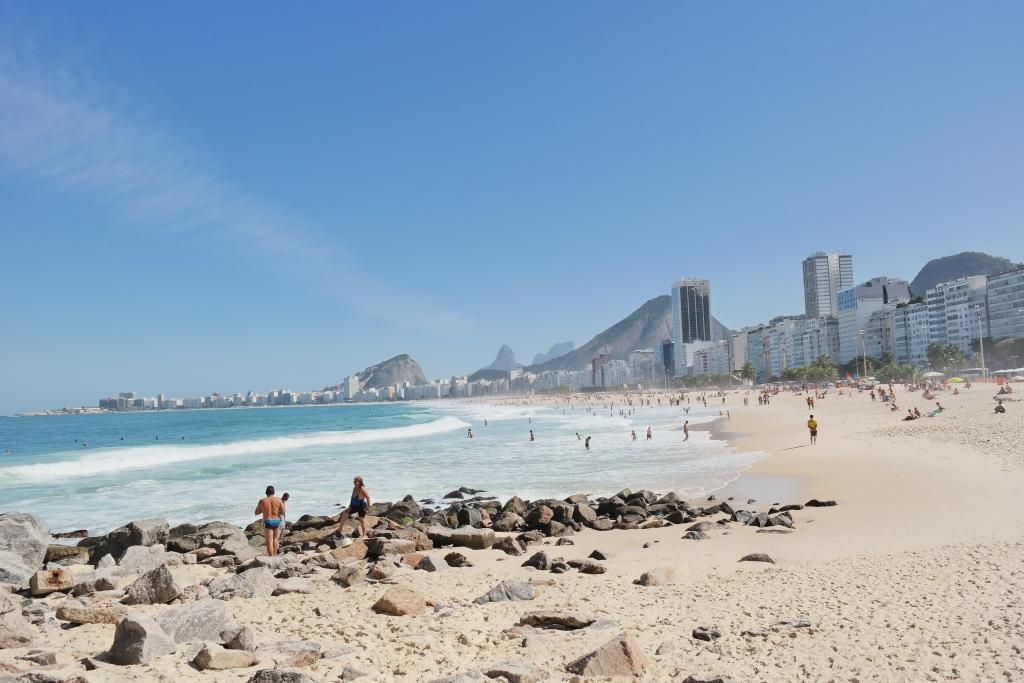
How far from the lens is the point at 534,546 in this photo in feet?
39.3

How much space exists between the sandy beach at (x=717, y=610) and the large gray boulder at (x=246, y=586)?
0.32 m

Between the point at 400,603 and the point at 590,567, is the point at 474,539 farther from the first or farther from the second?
the point at 400,603

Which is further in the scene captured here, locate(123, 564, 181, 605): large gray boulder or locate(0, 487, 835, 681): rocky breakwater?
locate(123, 564, 181, 605): large gray boulder

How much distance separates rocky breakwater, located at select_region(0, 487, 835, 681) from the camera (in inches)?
231

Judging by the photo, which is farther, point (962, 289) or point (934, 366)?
point (962, 289)

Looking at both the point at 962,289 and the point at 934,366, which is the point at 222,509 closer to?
the point at 934,366

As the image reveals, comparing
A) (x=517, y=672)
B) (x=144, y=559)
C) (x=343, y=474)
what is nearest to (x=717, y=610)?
(x=517, y=672)

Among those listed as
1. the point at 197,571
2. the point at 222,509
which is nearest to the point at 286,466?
the point at 222,509

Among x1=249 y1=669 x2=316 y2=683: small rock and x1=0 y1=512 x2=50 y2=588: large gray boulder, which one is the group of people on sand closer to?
x1=0 y1=512 x2=50 y2=588: large gray boulder

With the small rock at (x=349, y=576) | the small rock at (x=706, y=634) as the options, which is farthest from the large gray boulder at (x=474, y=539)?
the small rock at (x=706, y=634)

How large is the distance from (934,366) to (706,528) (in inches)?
4224

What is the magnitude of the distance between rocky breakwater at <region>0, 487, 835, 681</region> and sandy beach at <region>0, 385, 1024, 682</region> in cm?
10

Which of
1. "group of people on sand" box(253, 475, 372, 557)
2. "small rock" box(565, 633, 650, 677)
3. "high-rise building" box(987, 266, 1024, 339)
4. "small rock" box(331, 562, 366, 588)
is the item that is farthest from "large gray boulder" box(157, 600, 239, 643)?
"high-rise building" box(987, 266, 1024, 339)

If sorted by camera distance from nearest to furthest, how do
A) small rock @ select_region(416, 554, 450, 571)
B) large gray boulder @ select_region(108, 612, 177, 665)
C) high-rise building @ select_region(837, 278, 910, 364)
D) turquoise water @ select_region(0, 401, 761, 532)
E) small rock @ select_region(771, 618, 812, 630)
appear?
large gray boulder @ select_region(108, 612, 177, 665) < small rock @ select_region(771, 618, 812, 630) < small rock @ select_region(416, 554, 450, 571) < turquoise water @ select_region(0, 401, 761, 532) < high-rise building @ select_region(837, 278, 910, 364)
